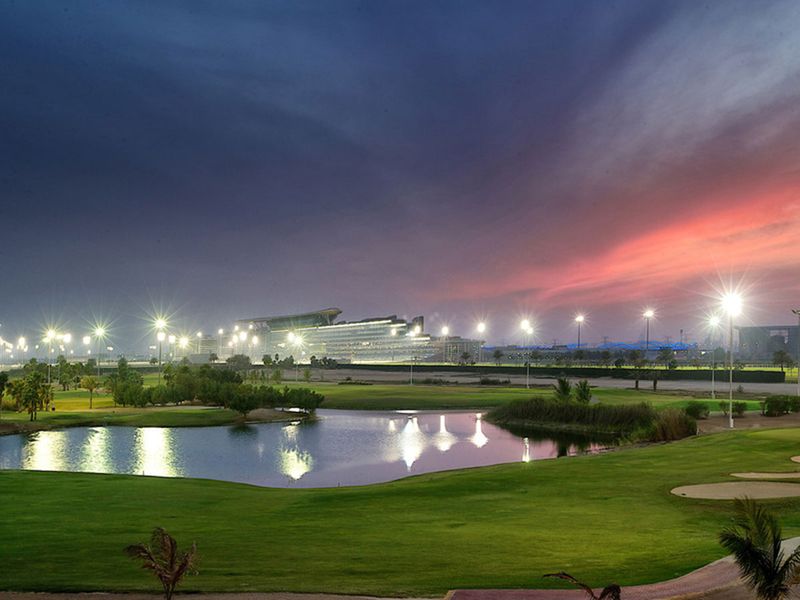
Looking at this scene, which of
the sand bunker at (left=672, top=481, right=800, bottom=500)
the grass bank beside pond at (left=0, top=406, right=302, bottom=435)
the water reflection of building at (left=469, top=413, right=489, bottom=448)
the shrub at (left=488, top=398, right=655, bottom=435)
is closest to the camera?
the sand bunker at (left=672, top=481, right=800, bottom=500)

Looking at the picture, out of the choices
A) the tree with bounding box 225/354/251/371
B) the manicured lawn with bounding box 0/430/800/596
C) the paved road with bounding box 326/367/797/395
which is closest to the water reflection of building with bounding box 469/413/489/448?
the manicured lawn with bounding box 0/430/800/596

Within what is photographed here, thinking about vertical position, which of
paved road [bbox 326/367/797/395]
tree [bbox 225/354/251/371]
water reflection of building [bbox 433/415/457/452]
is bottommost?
water reflection of building [bbox 433/415/457/452]

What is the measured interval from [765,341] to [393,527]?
18810 centimetres

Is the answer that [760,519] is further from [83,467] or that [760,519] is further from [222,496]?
[83,467]

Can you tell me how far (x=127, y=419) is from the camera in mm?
47344

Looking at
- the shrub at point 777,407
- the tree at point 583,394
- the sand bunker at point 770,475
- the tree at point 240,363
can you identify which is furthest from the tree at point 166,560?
the tree at point 240,363

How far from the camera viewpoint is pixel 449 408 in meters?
59.1

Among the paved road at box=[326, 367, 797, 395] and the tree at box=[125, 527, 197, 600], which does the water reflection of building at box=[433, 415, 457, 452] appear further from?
the paved road at box=[326, 367, 797, 395]

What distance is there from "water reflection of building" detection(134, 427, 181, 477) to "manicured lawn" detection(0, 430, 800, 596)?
5.94 metres

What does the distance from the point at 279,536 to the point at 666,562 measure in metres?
7.51

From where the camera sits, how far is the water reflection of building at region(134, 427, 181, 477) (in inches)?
1121

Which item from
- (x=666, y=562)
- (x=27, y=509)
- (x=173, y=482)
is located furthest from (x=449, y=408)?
(x=666, y=562)

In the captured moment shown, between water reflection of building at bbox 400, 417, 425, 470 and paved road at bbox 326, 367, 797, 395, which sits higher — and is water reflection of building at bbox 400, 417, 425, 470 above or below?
below

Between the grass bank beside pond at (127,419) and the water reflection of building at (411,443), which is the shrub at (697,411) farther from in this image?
the grass bank beside pond at (127,419)
